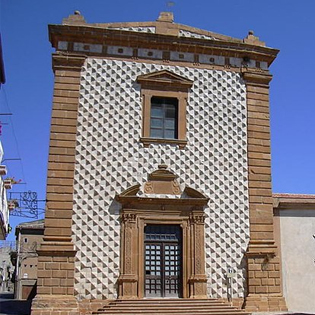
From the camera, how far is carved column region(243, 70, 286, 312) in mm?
16141

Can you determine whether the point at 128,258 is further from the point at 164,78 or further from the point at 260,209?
the point at 164,78

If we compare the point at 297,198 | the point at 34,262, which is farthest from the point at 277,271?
the point at 34,262

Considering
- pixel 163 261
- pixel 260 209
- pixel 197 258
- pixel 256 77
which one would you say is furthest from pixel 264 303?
pixel 256 77

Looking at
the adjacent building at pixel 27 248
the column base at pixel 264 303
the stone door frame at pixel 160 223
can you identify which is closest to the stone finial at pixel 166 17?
the stone door frame at pixel 160 223

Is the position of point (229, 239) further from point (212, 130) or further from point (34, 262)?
point (34, 262)

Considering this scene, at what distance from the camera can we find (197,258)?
1591 centimetres

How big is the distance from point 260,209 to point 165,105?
4502mm

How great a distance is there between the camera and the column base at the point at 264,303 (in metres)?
15.9

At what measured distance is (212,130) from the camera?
1723 cm

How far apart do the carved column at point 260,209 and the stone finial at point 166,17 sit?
312 cm

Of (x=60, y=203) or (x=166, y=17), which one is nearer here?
(x=60, y=203)

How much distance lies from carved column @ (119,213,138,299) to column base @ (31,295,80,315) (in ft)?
4.54

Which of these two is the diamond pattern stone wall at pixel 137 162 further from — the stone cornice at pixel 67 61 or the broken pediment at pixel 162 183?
the stone cornice at pixel 67 61

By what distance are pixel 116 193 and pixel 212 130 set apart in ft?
12.5
